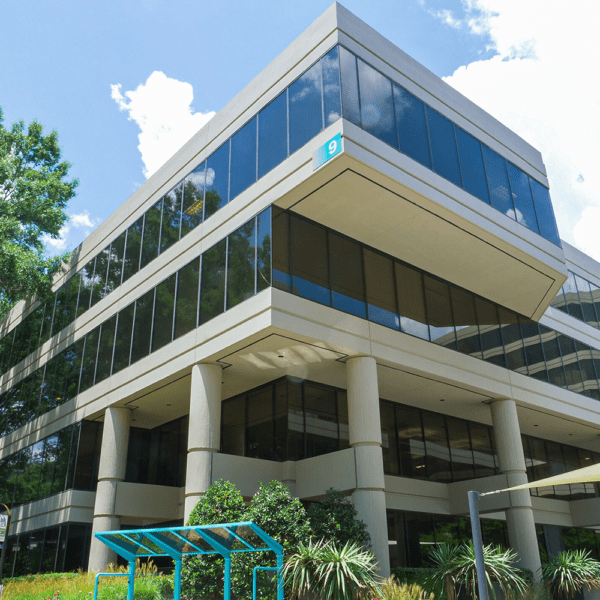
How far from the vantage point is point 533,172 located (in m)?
23.4

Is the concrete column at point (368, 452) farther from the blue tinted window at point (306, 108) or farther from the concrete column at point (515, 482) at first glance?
the concrete column at point (515, 482)

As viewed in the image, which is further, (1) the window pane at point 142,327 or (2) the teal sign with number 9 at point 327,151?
(1) the window pane at point 142,327

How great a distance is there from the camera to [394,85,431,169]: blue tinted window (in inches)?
724

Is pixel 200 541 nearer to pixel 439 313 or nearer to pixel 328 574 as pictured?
pixel 328 574

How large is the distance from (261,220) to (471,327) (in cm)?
896

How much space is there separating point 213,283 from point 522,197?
11515 millimetres

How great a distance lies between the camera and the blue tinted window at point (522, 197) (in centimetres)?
2161

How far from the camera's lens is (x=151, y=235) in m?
23.5

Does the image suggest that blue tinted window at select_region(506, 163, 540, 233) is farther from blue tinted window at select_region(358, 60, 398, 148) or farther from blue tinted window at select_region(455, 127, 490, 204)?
blue tinted window at select_region(358, 60, 398, 148)

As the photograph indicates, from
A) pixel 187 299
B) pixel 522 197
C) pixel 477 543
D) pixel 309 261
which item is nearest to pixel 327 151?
pixel 309 261

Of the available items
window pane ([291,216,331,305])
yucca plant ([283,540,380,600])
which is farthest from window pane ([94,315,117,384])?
yucca plant ([283,540,380,600])

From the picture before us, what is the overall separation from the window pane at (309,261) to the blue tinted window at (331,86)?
320 cm

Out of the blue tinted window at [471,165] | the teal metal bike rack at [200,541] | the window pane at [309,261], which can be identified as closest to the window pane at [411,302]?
the window pane at [309,261]

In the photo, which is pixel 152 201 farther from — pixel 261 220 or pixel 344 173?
pixel 344 173
